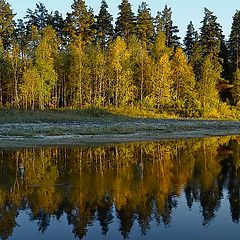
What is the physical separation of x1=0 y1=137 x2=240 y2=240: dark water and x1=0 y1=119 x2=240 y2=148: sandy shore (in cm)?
922

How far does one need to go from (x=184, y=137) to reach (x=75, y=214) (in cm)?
2932

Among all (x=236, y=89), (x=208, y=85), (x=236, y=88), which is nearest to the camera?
(x=208, y=85)

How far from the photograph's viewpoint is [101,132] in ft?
135

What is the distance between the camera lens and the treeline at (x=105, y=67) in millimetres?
62594

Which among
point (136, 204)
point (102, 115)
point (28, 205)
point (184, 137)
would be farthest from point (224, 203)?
point (102, 115)

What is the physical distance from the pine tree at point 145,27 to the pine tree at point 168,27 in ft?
18.4

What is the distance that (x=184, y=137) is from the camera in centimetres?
4075

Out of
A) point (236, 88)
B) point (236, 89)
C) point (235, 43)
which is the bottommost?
point (236, 89)

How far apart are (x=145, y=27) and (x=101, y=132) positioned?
Answer: 4245 cm

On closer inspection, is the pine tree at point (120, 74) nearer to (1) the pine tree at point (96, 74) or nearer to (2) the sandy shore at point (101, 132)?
(1) the pine tree at point (96, 74)

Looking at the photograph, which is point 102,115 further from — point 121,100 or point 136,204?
point 136,204

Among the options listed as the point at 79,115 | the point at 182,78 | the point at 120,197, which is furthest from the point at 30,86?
the point at 120,197

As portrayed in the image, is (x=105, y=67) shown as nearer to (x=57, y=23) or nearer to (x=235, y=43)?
(x=57, y=23)

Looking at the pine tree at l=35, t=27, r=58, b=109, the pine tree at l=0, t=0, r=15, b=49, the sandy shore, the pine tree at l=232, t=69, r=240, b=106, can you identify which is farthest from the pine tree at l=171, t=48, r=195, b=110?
the pine tree at l=0, t=0, r=15, b=49
